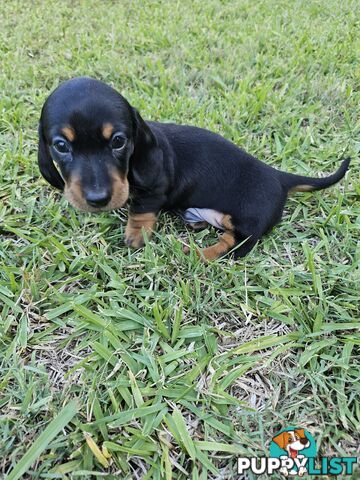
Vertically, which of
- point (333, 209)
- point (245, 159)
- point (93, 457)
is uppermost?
point (245, 159)

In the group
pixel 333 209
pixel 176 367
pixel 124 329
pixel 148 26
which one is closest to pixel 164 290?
pixel 124 329

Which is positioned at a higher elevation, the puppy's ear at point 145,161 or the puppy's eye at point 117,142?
the puppy's eye at point 117,142

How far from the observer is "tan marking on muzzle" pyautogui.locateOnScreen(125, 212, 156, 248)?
2709 mm

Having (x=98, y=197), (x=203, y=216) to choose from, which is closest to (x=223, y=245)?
(x=203, y=216)

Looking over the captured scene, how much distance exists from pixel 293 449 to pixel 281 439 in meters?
0.06

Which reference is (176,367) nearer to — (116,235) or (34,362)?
(34,362)

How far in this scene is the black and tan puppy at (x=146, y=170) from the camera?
214 centimetres

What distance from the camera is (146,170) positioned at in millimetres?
2533

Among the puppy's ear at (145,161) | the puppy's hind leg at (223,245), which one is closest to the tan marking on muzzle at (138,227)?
the puppy's ear at (145,161)

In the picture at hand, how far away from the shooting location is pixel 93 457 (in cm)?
180

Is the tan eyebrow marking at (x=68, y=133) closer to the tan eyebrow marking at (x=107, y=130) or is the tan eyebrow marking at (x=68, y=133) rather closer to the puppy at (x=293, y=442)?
the tan eyebrow marking at (x=107, y=130)

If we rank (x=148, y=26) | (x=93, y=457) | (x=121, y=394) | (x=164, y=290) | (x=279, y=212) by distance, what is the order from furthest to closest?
(x=148, y=26), (x=279, y=212), (x=164, y=290), (x=121, y=394), (x=93, y=457)

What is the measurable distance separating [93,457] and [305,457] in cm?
95
